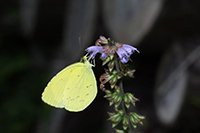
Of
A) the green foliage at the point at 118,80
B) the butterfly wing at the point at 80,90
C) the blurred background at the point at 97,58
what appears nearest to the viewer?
the green foliage at the point at 118,80

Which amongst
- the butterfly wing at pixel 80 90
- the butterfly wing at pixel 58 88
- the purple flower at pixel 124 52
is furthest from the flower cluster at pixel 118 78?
the butterfly wing at pixel 58 88

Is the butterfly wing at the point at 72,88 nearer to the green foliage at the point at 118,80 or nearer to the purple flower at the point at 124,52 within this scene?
the green foliage at the point at 118,80

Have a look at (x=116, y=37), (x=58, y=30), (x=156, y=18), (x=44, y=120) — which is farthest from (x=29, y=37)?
(x=156, y=18)

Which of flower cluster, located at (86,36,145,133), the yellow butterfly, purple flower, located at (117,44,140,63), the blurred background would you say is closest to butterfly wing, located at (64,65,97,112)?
the yellow butterfly

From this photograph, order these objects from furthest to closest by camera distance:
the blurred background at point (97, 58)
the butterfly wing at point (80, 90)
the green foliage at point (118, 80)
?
the blurred background at point (97, 58) → the butterfly wing at point (80, 90) → the green foliage at point (118, 80)

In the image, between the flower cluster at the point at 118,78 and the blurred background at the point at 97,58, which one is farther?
the blurred background at the point at 97,58

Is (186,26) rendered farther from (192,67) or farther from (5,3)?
(5,3)

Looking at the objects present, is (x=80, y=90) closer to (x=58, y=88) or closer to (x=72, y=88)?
(x=72, y=88)

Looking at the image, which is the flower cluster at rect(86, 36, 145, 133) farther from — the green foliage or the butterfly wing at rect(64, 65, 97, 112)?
the butterfly wing at rect(64, 65, 97, 112)
